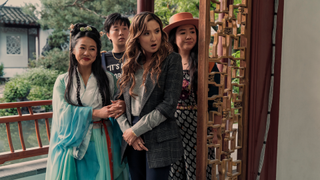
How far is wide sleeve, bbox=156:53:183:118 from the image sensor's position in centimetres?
131

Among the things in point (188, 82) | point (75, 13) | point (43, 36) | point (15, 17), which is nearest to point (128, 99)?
point (188, 82)

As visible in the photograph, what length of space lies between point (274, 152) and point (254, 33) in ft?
2.73

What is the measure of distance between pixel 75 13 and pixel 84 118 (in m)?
7.97

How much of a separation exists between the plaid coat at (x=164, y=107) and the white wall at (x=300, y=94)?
0.88m

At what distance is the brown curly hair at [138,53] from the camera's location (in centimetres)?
135

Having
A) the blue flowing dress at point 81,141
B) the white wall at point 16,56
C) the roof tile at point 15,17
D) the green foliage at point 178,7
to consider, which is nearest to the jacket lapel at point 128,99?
the blue flowing dress at point 81,141

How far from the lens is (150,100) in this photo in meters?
1.34

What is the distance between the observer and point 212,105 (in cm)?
165

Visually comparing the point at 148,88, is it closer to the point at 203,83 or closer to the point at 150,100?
the point at 150,100

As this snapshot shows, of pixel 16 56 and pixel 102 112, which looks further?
pixel 16 56

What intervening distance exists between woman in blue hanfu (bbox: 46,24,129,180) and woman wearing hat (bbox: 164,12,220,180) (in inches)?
18.8

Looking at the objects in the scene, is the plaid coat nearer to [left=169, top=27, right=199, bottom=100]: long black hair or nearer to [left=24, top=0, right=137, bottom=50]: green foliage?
[left=169, top=27, right=199, bottom=100]: long black hair

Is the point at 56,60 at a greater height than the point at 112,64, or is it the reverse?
the point at 56,60

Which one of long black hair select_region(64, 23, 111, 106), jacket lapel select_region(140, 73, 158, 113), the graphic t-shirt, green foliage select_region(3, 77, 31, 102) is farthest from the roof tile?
jacket lapel select_region(140, 73, 158, 113)
